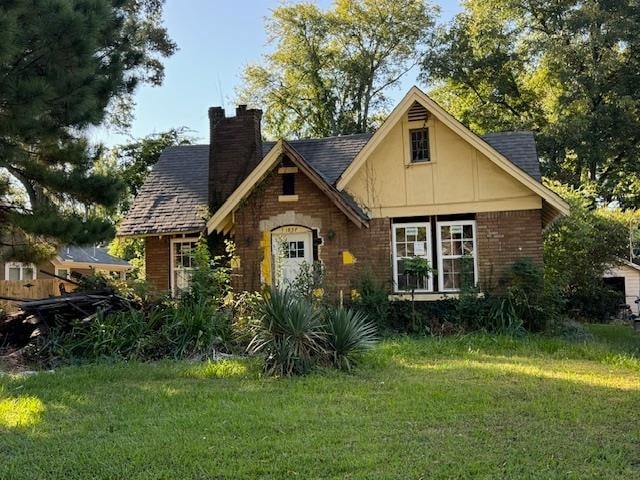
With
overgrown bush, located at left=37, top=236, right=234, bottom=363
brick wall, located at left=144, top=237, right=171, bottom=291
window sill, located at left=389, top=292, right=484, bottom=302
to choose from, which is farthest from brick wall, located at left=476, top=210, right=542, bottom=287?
brick wall, located at left=144, top=237, right=171, bottom=291

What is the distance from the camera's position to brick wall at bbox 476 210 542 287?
15297 mm

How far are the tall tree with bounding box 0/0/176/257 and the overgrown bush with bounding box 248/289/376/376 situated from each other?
15.8ft

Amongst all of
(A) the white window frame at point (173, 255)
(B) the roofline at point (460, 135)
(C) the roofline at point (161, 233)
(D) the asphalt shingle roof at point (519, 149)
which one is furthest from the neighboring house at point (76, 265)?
(D) the asphalt shingle roof at point (519, 149)

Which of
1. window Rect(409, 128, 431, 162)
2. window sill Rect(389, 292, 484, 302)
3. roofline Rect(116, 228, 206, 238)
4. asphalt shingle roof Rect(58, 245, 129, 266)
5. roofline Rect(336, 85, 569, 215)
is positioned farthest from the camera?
asphalt shingle roof Rect(58, 245, 129, 266)

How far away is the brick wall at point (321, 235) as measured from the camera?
15.9 meters

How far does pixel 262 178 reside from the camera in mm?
16109

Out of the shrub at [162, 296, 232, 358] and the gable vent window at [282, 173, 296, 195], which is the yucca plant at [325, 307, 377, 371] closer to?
the shrub at [162, 296, 232, 358]

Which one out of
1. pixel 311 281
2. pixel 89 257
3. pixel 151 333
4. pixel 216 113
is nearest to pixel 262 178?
pixel 216 113

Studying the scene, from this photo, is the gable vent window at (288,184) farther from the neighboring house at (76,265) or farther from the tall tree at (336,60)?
the tall tree at (336,60)

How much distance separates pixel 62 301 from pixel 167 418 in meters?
7.25

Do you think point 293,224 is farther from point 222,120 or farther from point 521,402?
point 521,402

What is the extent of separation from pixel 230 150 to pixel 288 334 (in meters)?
9.22

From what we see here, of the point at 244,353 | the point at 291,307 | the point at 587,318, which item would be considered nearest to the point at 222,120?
the point at 244,353

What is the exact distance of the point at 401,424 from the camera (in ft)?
20.6
